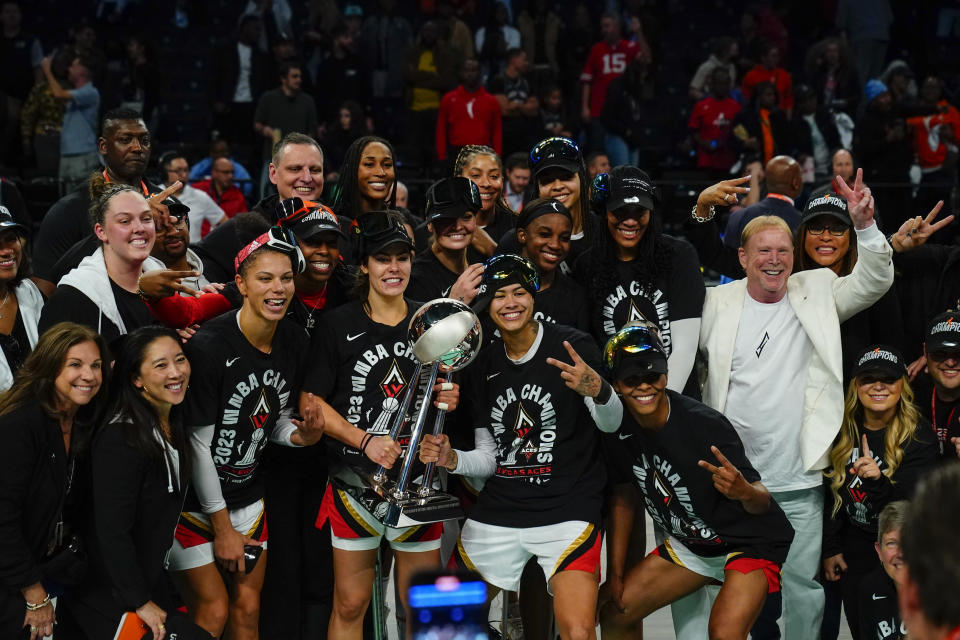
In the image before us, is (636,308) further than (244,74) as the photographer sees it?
No

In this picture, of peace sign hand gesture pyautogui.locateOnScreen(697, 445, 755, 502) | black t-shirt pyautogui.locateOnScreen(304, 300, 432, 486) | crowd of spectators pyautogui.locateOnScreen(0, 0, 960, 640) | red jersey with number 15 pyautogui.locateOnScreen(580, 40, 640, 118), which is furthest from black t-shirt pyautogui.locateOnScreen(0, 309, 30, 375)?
red jersey with number 15 pyautogui.locateOnScreen(580, 40, 640, 118)

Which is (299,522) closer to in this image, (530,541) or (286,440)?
(286,440)

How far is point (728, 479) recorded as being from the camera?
4.07 meters

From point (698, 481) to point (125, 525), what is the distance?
1996 millimetres

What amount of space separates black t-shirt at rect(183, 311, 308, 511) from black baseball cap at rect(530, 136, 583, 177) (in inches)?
51.9

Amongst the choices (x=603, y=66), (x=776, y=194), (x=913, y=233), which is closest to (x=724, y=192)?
(x=913, y=233)

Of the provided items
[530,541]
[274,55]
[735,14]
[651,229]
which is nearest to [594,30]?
[735,14]

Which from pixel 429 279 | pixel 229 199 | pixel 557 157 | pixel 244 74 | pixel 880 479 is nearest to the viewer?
pixel 880 479

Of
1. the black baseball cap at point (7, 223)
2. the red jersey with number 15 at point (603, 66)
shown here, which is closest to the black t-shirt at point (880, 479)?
the black baseball cap at point (7, 223)

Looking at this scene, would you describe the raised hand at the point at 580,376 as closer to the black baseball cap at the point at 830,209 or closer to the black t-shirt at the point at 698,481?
the black t-shirt at the point at 698,481

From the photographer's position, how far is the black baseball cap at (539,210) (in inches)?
181

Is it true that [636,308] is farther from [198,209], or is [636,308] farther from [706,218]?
[198,209]

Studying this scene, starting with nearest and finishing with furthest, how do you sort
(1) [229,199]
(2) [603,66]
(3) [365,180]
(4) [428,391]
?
1. (4) [428,391]
2. (3) [365,180]
3. (1) [229,199]
4. (2) [603,66]

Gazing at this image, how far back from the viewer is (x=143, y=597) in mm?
3959
